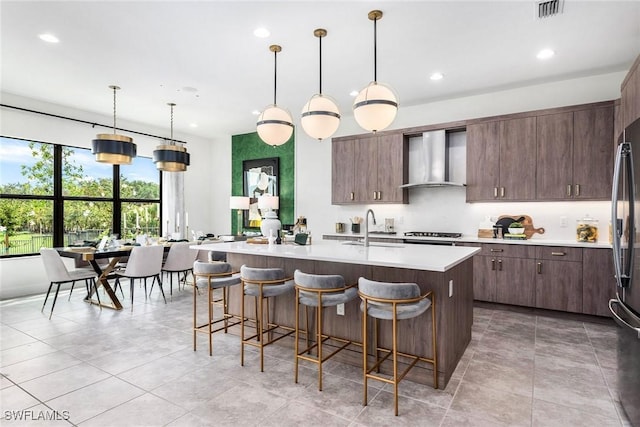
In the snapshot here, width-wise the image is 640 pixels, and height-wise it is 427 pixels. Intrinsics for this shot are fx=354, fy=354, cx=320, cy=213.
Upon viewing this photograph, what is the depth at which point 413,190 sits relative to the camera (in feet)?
19.1

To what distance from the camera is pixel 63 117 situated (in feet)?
19.2

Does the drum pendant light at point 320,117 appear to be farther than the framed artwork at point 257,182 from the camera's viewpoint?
No

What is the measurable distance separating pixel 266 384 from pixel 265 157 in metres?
5.61

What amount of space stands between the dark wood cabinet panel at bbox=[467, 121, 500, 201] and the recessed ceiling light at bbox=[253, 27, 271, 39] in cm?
316

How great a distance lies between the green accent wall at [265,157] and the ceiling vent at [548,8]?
4.78 meters

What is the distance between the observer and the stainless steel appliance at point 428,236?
5062 millimetres

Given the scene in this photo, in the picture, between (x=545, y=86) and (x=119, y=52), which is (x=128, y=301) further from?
(x=545, y=86)

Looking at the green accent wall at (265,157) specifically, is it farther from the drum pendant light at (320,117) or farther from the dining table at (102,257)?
the drum pendant light at (320,117)

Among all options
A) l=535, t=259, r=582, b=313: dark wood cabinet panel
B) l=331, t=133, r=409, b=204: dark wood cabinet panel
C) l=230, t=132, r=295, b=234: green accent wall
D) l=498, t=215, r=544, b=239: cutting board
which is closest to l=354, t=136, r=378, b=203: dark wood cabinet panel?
l=331, t=133, r=409, b=204: dark wood cabinet panel

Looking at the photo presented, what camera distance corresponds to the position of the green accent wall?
23.8 ft

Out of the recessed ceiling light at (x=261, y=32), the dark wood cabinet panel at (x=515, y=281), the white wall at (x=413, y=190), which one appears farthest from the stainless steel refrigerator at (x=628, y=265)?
the recessed ceiling light at (x=261, y=32)

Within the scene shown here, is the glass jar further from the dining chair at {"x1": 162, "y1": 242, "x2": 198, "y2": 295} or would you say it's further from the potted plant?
the dining chair at {"x1": 162, "y1": 242, "x2": 198, "y2": 295}

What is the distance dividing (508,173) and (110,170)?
6.73m

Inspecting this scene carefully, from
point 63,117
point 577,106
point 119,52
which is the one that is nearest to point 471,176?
point 577,106
